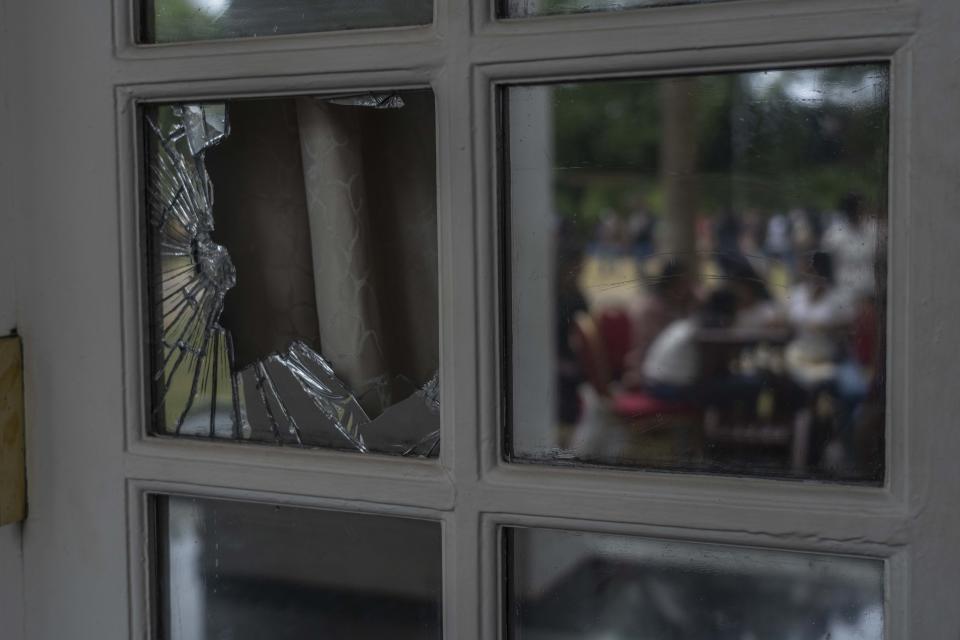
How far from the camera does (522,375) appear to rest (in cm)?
96

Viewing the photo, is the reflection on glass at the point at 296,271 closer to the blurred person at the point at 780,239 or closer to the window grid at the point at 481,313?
the window grid at the point at 481,313

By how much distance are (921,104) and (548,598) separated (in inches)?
21.9

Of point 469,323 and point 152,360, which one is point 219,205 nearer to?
point 152,360

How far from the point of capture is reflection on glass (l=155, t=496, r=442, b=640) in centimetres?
102

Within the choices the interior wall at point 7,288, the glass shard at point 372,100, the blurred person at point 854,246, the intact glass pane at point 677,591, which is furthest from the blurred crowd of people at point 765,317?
the interior wall at point 7,288

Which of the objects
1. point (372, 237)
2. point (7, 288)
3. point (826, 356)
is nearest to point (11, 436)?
point (7, 288)

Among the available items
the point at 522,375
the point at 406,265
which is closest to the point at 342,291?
the point at 406,265

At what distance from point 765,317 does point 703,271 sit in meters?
0.07

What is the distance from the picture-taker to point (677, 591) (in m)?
0.93

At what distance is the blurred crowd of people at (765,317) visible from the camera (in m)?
0.86

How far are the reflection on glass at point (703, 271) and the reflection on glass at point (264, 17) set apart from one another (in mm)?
158

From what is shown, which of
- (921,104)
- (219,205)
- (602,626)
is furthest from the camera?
(219,205)

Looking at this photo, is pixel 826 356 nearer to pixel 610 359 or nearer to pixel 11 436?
pixel 610 359

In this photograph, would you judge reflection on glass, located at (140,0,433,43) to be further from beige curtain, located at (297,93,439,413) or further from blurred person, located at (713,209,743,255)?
blurred person, located at (713,209,743,255)
